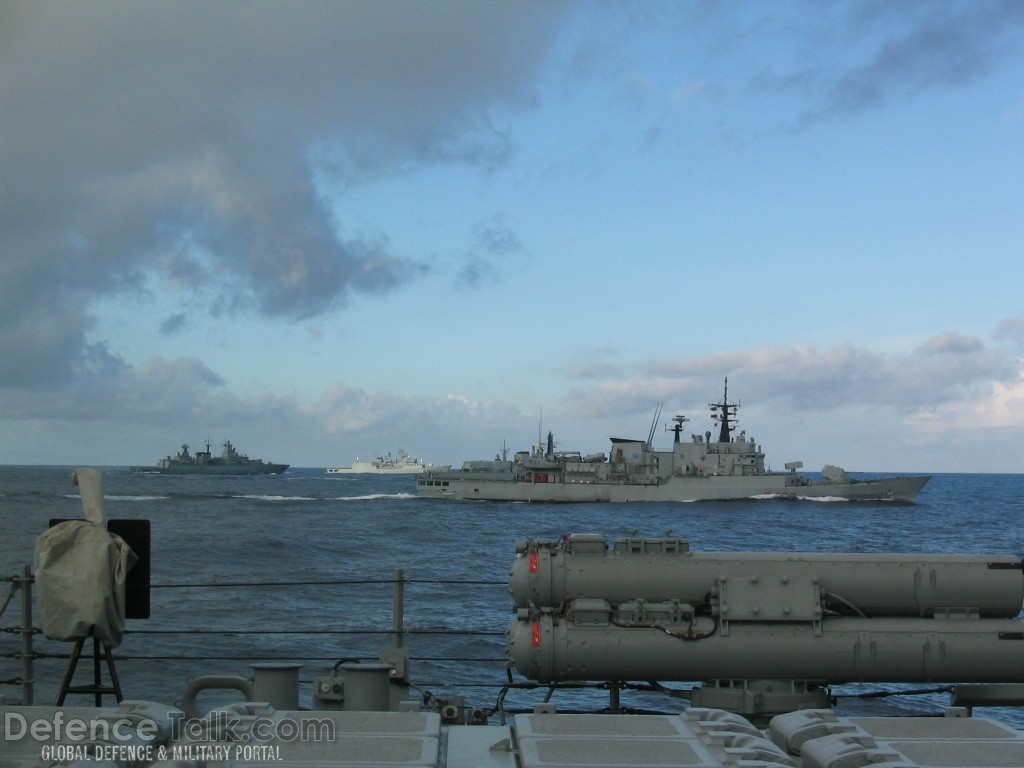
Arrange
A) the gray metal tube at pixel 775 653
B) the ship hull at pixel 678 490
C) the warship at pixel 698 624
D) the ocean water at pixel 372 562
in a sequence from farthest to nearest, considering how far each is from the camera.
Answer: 1. the ship hull at pixel 678 490
2. the ocean water at pixel 372 562
3. the gray metal tube at pixel 775 653
4. the warship at pixel 698 624

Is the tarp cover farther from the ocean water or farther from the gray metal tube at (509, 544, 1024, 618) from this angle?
the gray metal tube at (509, 544, 1024, 618)

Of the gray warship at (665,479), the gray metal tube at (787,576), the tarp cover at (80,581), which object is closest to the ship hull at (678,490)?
the gray warship at (665,479)

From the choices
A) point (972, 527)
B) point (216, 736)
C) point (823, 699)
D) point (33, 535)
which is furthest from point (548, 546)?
point (972, 527)

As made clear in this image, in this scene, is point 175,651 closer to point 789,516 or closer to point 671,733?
point 671,733

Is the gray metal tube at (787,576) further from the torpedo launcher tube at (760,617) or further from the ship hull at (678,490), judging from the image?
the ship hull at (678,490)

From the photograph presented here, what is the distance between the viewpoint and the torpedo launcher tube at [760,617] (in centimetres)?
725

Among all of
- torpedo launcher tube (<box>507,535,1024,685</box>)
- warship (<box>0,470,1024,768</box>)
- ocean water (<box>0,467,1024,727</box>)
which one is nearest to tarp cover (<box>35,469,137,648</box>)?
warship (<box>0,470,1024,768</box>)

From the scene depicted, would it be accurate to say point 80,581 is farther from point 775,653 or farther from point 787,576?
point 787,576

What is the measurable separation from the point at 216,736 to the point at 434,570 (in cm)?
2675

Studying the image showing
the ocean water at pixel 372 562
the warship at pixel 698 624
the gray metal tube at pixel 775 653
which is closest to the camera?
the warship at pixel 698 624

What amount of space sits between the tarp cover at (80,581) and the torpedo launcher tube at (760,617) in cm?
283

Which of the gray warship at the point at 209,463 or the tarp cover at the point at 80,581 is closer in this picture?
the tarp cover at the point at 80,581

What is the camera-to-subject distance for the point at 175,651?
1698 cm

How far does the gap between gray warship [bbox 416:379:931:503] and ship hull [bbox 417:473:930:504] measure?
2.7 inches
